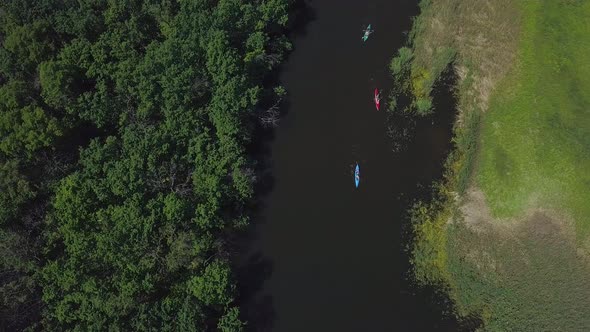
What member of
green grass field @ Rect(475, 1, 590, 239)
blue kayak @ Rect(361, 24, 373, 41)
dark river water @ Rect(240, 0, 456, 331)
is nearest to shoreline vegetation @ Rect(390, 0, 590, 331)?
green grass field @ Rect(475, 1, 590, 239)

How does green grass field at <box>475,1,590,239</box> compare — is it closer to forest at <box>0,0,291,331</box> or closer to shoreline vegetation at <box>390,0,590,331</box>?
shoreline vegetation at <box>390,0,590,331</box>

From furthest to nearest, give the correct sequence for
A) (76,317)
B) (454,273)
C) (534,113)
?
(534,113), (454,273), (76,317)

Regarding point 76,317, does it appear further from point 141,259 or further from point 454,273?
point 454,273

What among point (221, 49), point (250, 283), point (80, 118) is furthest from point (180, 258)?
point (221, 49)

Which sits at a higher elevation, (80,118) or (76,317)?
(80,118)

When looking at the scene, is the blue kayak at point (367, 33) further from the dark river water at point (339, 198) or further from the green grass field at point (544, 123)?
the green grass field at point (544, 123)

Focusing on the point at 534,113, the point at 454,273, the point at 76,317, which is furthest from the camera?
the point at 534,113

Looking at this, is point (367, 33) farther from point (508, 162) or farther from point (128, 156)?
point (128, 156)
